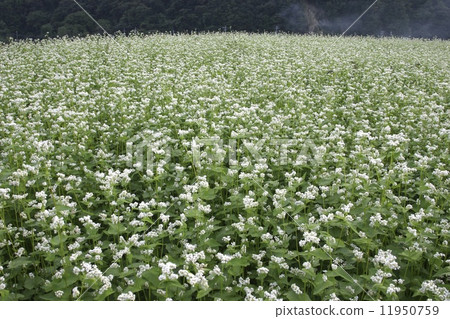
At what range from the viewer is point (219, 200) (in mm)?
4961

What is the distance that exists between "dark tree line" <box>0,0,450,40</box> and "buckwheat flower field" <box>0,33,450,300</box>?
31.4 m

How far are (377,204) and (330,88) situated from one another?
4.51 m

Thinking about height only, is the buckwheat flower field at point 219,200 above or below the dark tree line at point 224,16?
below

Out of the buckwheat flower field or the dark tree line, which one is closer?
the buckwheat flower field

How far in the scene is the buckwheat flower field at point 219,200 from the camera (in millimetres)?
3459

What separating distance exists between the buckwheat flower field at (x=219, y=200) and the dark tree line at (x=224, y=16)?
31365mm

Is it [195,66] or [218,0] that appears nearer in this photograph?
[195,66]

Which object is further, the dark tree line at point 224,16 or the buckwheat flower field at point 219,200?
the dark tree line at point 224,16

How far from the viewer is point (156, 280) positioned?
3312mm

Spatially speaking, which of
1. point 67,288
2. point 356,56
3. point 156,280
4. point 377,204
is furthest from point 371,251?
point 356,56

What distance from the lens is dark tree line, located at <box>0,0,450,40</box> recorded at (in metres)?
37.8

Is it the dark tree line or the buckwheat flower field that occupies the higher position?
the dark tree line

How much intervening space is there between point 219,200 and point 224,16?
37.7 m

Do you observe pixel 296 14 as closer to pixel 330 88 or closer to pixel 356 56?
pixel 356 56
